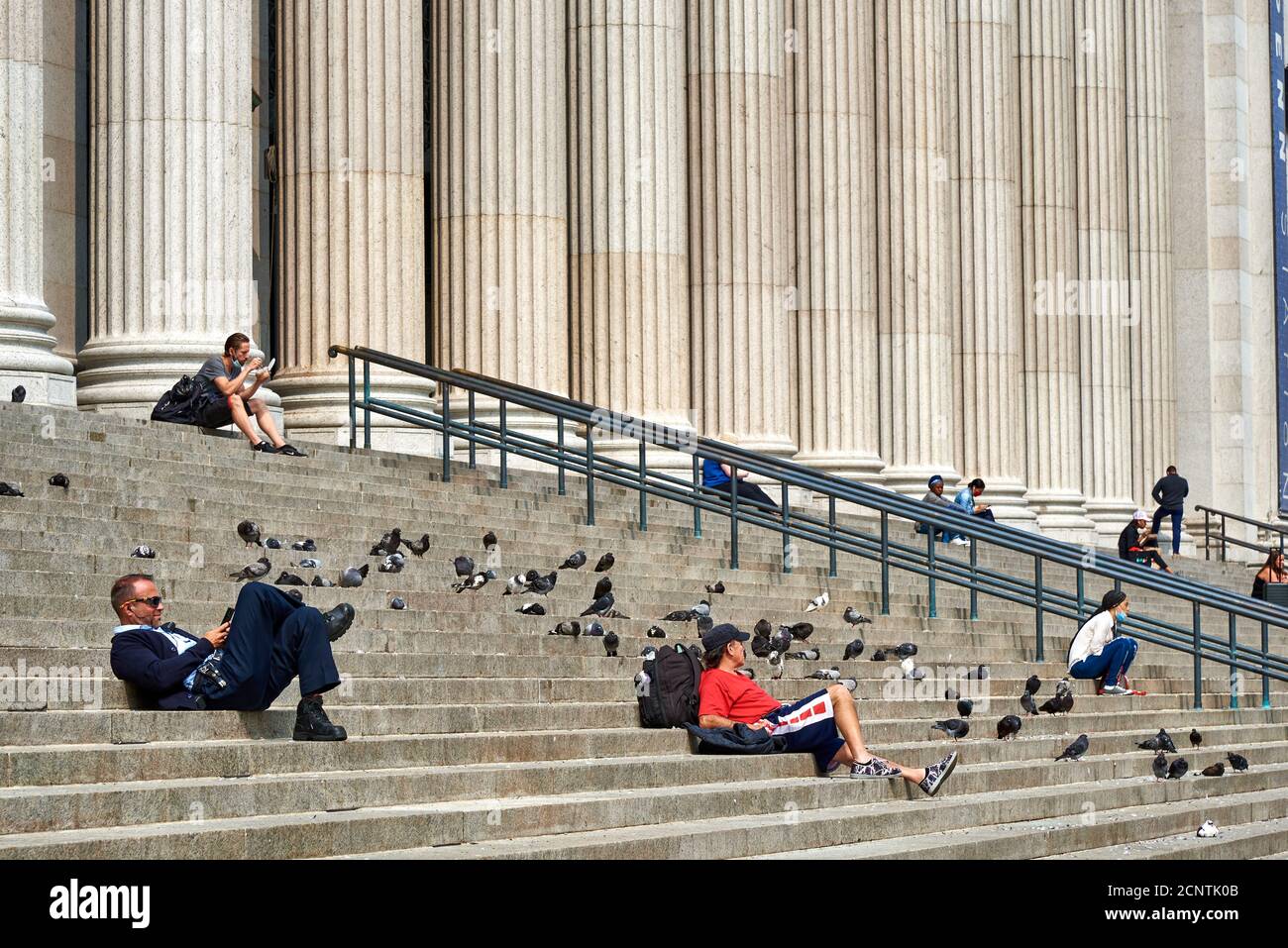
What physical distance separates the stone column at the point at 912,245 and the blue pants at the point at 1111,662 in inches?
472

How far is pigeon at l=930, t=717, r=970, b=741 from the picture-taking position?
14.8m

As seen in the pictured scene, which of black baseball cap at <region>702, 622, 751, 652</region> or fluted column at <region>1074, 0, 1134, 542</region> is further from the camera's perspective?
fluted column at <region>1074, 0, 1134, 542</region>

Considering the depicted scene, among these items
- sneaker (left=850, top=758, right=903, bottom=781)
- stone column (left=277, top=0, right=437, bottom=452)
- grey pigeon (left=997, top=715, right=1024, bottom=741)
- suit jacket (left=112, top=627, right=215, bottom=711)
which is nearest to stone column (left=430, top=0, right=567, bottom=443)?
stone column (left=277, top=0, right=437, bottom=452)

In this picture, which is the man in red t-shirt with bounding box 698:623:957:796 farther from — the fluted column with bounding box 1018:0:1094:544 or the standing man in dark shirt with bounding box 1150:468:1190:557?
the standing man in dark shirt with bounding box 1150:468:1190:557

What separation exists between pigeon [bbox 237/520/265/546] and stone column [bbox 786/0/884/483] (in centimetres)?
1508

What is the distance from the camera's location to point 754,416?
2639 centimetres

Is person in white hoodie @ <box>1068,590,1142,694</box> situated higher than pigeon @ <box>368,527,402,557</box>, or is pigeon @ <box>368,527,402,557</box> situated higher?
pigeon @ <box>368,527,402,557</box>

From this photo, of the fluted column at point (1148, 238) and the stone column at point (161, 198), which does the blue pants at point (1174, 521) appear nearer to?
the fluted column at point (1148, 238)

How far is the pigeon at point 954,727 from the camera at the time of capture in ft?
48.7

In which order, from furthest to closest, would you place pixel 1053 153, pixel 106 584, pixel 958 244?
pixel 1053 153, pixel 958 244, pixel 106 584

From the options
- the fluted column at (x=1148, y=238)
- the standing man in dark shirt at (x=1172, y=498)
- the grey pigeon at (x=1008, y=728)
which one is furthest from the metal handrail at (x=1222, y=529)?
the grey pigeon at (x=1008, y=728)

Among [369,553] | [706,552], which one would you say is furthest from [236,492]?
[706,552]
